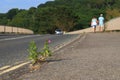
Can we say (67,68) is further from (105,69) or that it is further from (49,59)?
(49,59)

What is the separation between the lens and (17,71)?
30.2 feet

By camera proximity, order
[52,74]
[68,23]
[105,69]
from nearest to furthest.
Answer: [52,74] < [105,69] < [68,23]

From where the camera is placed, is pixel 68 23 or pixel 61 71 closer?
pixel 61 71

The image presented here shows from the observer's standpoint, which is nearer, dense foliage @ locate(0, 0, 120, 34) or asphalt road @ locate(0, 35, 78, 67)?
asphalt road @ locate(0, 35, 78, 67)

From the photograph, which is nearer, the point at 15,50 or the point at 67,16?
the point at 15,50

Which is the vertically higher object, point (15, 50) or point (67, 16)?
point (67, 16)

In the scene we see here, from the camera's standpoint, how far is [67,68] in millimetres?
9344

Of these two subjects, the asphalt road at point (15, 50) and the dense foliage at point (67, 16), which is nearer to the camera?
the asphalt road at point (15, 50)

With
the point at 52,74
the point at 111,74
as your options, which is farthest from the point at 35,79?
the point at 111,74

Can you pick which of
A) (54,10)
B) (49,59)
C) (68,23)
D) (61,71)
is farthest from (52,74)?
(54,10)

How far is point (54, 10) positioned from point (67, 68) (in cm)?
14508

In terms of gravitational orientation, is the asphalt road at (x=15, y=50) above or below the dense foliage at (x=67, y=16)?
below

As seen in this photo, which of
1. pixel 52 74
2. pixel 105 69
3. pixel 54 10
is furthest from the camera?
pixel 54 10

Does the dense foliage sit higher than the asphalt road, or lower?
higher
